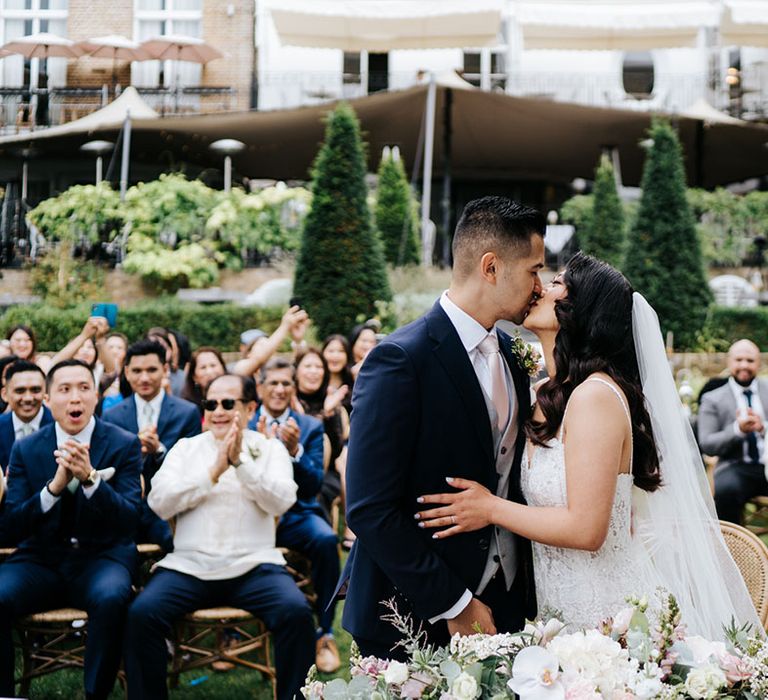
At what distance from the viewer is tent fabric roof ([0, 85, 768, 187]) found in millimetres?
16844

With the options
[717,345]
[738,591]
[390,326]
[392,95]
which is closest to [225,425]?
[738,591]

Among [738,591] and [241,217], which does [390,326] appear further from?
[738,591]

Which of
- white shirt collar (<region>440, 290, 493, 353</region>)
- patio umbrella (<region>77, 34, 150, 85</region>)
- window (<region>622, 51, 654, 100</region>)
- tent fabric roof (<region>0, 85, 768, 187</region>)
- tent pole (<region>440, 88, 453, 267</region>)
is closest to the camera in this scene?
white shirt collar (<region>440, 290, 493, 353</region>)

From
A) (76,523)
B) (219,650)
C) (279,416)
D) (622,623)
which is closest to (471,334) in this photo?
(622,623)

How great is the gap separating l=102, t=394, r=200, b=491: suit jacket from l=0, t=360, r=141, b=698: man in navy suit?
0.75 metres

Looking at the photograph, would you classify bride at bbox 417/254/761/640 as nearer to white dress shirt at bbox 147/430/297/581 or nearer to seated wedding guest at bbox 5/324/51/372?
white dress shirt at bbox 147/430/297/581

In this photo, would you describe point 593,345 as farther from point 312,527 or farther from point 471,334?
point 312,527

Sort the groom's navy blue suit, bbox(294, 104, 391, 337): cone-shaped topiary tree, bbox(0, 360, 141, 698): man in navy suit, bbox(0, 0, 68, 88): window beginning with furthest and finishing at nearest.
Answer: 1. bbox(0, 0, 68, 88): window
2. bbox(294, 104, 391, 337): cone-shaped topiary tree
3. bbox(0, 360, 141, 698): man in navy suit
4. the groom's navy blue suit

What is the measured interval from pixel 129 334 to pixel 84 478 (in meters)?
8.63

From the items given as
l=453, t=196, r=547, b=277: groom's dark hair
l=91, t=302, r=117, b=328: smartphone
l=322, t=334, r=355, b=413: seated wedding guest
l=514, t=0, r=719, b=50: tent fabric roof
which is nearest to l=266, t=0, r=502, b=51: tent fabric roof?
l=514, t=0, r=719, b=50: tent fabric roof

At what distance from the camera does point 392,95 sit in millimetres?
15859

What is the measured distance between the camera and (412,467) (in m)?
2.59

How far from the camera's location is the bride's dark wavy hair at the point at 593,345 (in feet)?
8.80

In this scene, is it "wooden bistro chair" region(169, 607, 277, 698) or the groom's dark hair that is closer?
the groom's dark hair
